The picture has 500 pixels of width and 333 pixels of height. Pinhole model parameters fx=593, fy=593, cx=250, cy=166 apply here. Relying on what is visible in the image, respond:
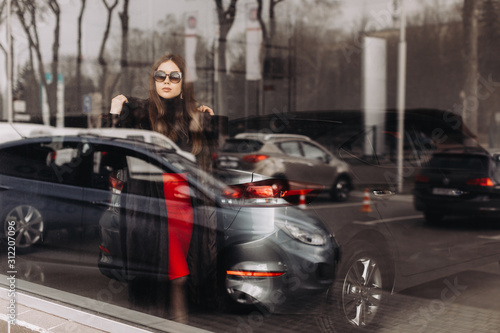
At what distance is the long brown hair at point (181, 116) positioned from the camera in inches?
134

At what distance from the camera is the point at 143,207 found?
368 cm

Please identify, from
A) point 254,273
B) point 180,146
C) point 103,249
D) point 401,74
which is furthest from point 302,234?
point 103,249

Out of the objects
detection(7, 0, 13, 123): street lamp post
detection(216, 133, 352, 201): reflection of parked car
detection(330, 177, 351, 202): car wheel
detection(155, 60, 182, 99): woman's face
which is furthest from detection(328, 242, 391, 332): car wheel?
detection(7, 0, 13, 123): street lamp post

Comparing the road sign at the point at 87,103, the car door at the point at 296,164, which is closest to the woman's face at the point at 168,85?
the road sign at the point at 87,103

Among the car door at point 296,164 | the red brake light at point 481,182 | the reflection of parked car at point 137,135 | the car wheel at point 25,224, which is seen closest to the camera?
the reflection of parked car at point 137,135

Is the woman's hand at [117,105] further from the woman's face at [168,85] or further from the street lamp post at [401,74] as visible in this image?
the street lamp post at [401,74]

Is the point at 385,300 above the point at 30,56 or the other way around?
the other way around

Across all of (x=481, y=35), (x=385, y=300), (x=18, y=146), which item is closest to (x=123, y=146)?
(x=18, y=146)

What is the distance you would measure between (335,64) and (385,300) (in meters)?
1.82

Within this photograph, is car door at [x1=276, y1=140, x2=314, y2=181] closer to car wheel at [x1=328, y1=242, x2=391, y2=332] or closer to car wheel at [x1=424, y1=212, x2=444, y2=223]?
car wheel at [x1=424, y1=212, x2=444, y2=223]

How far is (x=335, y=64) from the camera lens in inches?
179

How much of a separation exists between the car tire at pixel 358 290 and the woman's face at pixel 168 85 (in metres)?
1.39

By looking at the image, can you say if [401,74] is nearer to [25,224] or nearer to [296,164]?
[25,224]

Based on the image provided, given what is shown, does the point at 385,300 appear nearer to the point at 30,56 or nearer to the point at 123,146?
the point at 123,146
